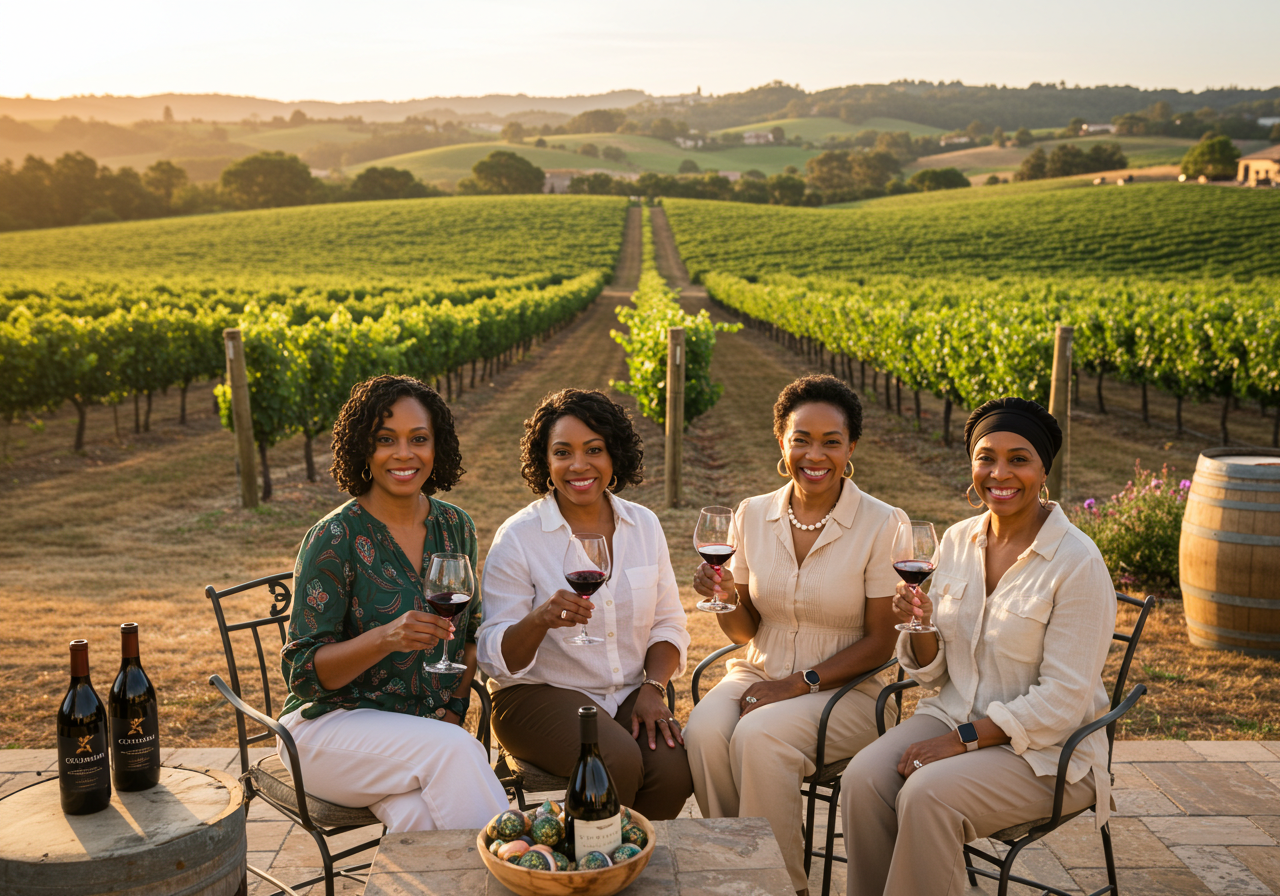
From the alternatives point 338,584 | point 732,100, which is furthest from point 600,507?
point 732,100

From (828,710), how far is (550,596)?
86cm

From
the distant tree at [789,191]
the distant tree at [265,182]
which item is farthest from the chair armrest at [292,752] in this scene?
the distant tree at [789,191]

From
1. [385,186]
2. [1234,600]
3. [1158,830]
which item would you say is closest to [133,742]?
[1158,830]

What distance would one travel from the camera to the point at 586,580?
226 cm

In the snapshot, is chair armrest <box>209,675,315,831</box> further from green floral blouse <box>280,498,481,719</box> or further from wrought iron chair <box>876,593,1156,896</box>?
wrought iron chair <box>876,593,1156,896</box>

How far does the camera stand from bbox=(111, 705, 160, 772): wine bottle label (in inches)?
83.2

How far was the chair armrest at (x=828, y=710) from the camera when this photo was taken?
255 centimetres

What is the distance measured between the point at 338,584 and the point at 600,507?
826 millimetres

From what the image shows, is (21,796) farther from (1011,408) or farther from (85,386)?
(85,386)

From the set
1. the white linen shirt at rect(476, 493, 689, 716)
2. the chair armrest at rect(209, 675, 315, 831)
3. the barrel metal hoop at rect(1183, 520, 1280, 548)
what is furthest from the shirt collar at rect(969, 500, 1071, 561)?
the barrel metal hoop at rect(1183, 520, 1280, 548)

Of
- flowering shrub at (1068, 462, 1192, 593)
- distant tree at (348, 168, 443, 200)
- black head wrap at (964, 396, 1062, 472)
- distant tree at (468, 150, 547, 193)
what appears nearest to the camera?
black head wrap at (964, 396, 1062, 472)

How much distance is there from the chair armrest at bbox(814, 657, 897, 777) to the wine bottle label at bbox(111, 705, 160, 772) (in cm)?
170

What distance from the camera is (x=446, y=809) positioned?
2.27 m

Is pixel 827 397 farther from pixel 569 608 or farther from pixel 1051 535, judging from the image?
pixel 569 608
